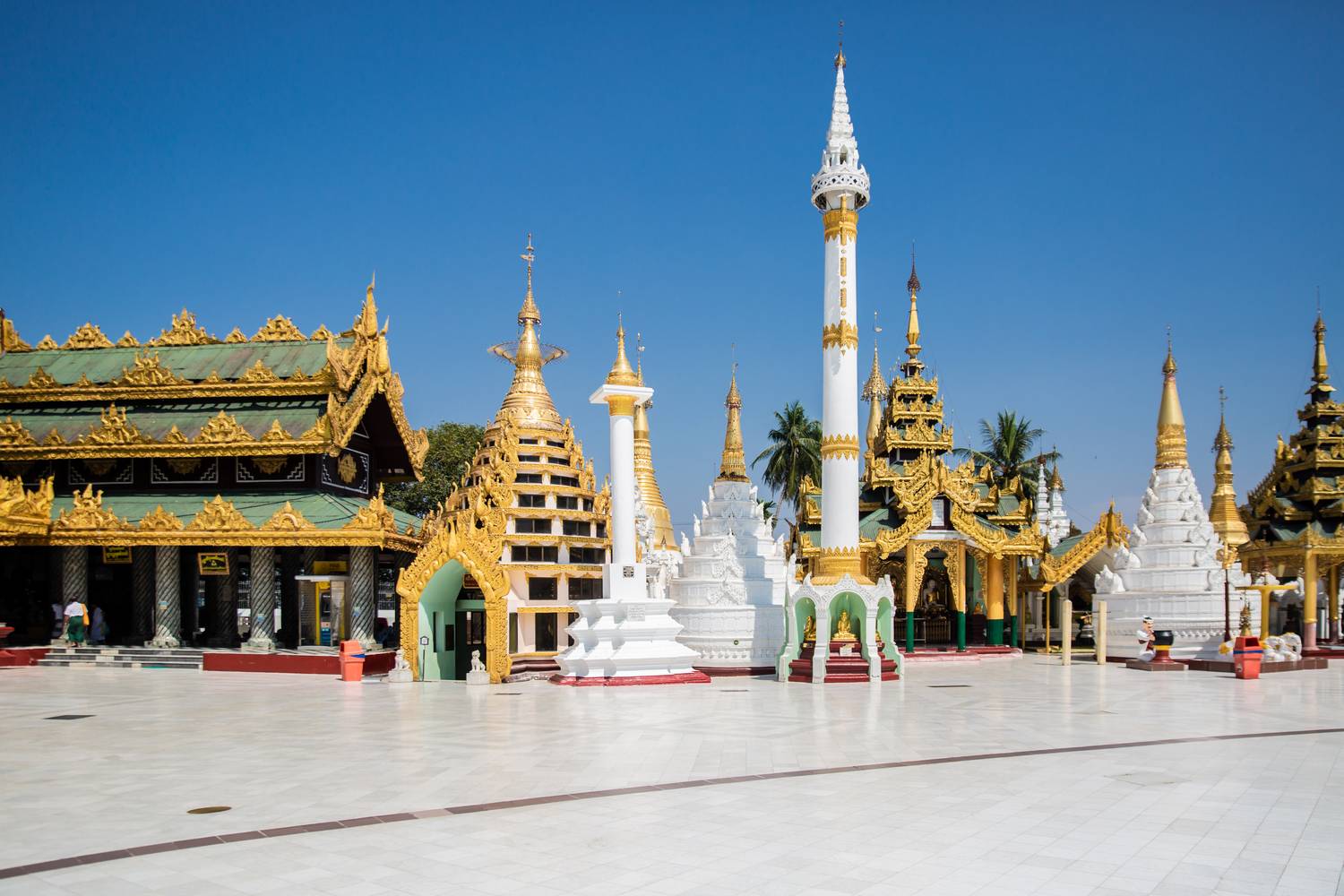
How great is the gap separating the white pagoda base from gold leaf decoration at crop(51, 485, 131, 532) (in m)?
11.6

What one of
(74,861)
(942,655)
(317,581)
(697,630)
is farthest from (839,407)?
(74,861)

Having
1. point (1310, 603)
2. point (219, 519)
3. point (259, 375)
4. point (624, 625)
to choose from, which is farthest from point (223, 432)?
point (1310, 603)

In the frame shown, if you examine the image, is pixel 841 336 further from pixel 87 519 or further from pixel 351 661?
pixel 87 519

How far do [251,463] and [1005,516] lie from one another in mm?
23074

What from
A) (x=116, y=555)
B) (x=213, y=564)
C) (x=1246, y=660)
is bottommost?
(x=1246, y=660)

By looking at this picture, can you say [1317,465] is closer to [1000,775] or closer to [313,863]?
[1000,775]

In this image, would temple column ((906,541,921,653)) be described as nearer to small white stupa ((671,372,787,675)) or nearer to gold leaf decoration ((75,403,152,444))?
small white stupa ((671,372,787,675))

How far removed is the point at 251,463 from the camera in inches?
1105

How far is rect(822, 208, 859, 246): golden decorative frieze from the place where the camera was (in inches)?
984

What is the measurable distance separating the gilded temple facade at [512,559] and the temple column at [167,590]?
633 centimetres

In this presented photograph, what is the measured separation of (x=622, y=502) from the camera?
78.6 ft

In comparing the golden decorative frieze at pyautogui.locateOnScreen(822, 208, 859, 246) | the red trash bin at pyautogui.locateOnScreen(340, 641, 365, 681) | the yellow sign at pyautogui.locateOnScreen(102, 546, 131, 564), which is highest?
the golden decorative frieze at pyautogui.locateOnScreen(822, 208, 859, 246)

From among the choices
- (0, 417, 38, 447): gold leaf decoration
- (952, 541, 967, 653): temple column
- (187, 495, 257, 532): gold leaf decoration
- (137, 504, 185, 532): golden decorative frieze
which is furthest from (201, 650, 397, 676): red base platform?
(952, 541, 967, 653): temple column

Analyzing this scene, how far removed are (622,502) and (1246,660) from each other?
13.7m
